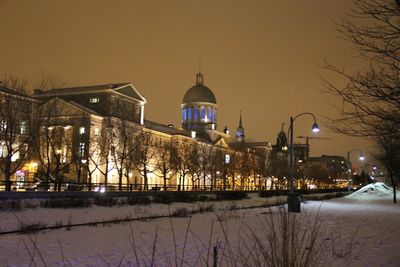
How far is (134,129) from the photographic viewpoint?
7550 cm

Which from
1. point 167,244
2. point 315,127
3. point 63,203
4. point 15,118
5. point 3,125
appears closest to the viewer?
point 167,244

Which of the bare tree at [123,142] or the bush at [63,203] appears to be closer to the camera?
the bush at [63,203]

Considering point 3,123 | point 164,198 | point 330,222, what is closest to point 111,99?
point 3,123

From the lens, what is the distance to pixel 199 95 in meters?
154

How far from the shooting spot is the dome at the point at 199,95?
15400cm

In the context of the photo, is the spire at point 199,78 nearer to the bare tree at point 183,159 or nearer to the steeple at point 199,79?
the steeple at point 199,79

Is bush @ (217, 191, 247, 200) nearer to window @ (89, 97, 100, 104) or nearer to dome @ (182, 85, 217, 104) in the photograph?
window @ (89, 97, 100, 104)

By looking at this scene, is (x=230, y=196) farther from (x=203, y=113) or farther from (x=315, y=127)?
(x=203, y=113)

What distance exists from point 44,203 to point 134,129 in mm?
45507

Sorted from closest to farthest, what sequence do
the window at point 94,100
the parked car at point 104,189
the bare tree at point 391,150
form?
the bare tree at point 391,150 → the parked car at point 104,189 → the window at point 94,100

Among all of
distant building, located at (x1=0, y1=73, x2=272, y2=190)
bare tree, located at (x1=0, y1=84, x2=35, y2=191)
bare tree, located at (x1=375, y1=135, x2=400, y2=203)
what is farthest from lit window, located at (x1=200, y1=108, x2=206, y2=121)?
bare tree, located at (x1=375, y1=135, x2=400, y2=203)

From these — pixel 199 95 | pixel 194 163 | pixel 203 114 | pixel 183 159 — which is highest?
pixel 199 95

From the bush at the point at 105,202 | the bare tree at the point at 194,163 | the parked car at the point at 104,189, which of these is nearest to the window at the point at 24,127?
the parked car at the point at 104,189

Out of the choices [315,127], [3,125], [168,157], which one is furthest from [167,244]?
[168,157]
